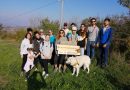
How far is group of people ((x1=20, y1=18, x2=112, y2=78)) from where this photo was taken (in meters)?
12.7

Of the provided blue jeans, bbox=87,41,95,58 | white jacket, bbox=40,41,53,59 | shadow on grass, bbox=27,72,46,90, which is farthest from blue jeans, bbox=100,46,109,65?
shadow on grass, bbox=27,72,46,90

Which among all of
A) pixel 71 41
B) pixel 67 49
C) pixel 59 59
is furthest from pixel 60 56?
pixel 71 41

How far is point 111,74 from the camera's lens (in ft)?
39.5

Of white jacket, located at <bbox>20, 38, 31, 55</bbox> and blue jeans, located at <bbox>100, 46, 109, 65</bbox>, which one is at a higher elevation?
white jacket, located at <bbox>20, 38, 31, 55</bbox>

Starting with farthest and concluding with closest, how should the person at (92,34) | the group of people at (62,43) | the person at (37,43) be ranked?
the person at (37,43) → the person at (92,34) → the group of people at (62,43)

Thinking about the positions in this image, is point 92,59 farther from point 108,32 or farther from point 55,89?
point 55,89

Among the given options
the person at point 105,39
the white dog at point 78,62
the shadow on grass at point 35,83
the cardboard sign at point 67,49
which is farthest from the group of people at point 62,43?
the white dog at point 78,62

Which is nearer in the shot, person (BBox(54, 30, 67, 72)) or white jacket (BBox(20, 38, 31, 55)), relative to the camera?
white jacket (BBox(20, 38, 31, 55))

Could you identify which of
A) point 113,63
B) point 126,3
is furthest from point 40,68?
point 126,3

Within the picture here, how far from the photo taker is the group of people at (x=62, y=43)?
1266 centimetres

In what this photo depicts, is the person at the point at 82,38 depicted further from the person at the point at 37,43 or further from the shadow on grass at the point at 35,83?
the shadow on grass at the point at 35,83

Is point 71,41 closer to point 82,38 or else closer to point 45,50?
point 82,38

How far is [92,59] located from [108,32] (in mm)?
1883

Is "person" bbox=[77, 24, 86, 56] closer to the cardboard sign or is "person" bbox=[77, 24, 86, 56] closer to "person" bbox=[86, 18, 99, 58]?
"person" bbox=[86, 18, 99, 58]
